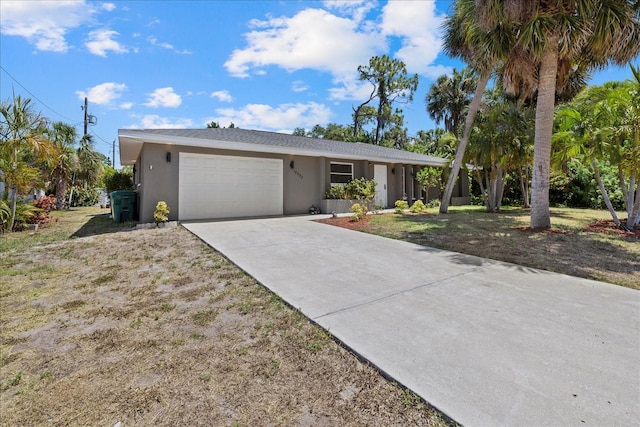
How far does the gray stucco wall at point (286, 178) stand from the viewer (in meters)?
9.70

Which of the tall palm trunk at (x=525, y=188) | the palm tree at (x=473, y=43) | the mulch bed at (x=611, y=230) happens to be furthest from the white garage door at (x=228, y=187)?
the tall palm trunk at (x=525, y=188)

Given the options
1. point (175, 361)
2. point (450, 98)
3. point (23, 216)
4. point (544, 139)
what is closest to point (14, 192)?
point (23, 216)

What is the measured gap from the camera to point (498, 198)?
1350cm

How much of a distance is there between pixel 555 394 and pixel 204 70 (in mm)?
15017

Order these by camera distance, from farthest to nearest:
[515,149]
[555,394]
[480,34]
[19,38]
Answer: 1. [515,149]
2. [19,38]
3. [480,34]
4. [555,394]

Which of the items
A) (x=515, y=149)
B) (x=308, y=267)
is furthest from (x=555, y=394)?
(x=515, y=149)

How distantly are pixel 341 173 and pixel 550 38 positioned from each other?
28.6 ft

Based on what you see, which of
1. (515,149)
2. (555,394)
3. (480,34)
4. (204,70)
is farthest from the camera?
(204,70)

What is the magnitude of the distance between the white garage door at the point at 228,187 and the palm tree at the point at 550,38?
8712 mm

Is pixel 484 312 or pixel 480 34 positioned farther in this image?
pixel 480 34

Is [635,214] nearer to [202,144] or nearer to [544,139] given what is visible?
[544,139]

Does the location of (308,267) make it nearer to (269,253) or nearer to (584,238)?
(269,253)

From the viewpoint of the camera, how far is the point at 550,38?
24.4 ft

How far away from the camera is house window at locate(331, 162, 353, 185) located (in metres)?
14.0
